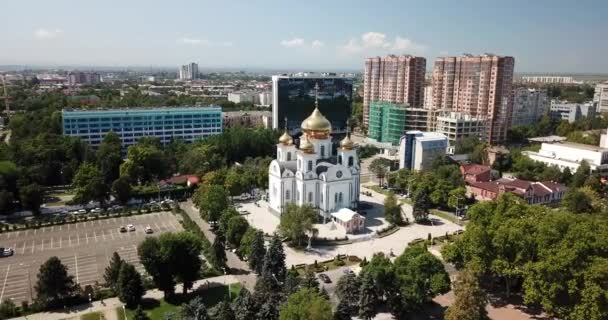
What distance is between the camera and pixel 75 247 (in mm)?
34125

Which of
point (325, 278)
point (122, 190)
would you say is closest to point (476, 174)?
point (325, 278)

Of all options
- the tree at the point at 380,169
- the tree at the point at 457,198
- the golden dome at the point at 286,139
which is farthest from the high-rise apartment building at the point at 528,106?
the golden dome at the point at 286,139

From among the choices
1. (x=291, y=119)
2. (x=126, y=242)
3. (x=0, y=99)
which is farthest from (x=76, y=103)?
(x=126, y=242)

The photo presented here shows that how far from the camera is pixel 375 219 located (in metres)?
40.5

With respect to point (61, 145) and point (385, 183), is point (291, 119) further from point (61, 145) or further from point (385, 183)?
point (61, 145)

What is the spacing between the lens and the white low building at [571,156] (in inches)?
2083

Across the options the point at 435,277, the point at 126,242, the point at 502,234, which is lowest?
the point at 126,242

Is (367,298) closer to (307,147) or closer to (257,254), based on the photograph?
(257,254)

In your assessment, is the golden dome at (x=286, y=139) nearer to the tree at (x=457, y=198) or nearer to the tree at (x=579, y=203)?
the tree at (x=457, y=198)

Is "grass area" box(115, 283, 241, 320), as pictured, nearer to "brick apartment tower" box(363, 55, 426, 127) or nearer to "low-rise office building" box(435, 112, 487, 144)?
"low-rise office building" box(435, 112, 487, 144)

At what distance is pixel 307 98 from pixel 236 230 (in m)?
44.5

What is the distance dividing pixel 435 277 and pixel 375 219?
1681 centimetres

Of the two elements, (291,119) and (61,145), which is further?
(291,119)

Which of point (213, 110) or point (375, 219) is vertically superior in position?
point (213, 110)
